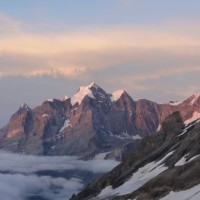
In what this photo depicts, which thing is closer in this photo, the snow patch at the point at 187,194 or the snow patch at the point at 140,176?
the snow patch at the point at 187,194

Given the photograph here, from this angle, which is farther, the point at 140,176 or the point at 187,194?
the point at 140,176

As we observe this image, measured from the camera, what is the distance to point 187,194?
90.8 meters

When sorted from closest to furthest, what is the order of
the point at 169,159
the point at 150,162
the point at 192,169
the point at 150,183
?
1. the point at 192,169
2. the point at 150,183
3. the point at 169,159
4. the point at 150,162

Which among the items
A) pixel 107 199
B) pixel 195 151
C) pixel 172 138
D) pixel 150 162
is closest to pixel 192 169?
pixel 195 151

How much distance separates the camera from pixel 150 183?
115562mm

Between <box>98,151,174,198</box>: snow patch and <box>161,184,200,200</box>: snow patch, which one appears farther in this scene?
<box>98,151,174,198</box>: snow patch

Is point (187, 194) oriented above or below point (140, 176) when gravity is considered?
below

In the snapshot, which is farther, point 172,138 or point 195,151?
point 172,138

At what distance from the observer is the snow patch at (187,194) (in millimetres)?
86562

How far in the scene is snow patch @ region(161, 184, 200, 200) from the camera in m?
86.6

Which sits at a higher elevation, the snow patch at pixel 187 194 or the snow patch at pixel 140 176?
the snow patch at pixel 140 176

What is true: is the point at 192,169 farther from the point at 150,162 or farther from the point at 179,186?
the point at 150,162

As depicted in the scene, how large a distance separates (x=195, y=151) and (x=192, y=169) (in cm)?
2104

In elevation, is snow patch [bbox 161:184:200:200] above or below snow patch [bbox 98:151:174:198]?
below
